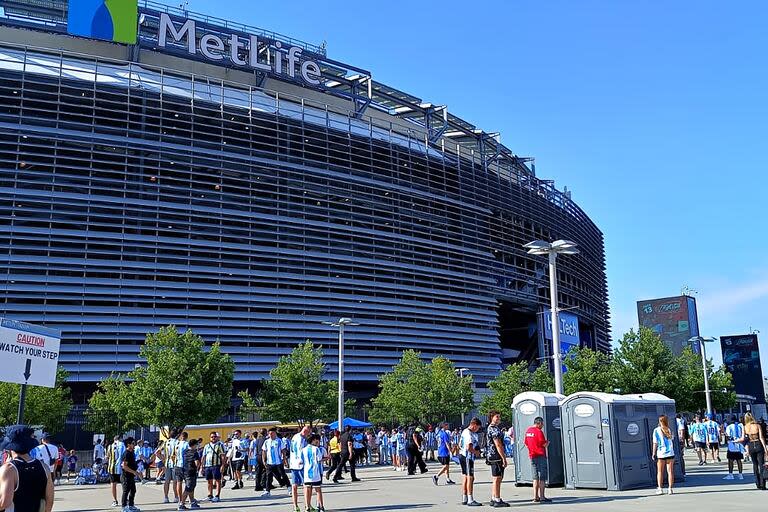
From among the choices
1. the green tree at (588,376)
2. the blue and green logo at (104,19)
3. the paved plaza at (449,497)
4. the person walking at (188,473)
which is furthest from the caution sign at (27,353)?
the blue and green logo at (104,19)

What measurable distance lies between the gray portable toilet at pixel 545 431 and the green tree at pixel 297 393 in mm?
18988

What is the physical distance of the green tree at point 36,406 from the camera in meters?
32.6

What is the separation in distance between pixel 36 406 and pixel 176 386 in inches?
→ 303

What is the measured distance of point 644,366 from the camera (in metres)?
33.9

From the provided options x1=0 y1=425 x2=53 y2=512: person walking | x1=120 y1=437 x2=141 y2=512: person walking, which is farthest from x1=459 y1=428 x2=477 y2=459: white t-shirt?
x1=0 y1=425 x2=53 y2=512: person walking

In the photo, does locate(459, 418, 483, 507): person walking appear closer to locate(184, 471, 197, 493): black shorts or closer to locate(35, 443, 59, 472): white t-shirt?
locate(184, 471, 197, 493): black shorts

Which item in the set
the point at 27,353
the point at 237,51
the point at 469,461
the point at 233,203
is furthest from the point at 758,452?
the point at 237,51

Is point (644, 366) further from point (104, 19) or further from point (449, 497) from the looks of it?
point (104, 19)

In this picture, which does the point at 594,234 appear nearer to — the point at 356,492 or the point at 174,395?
the point at 174,395

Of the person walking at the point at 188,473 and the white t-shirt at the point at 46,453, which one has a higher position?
the white t-shirt at the point at 46,453

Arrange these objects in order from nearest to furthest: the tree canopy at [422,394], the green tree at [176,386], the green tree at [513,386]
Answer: the green tree at [176,386] < the tree canopy at [422,394] < the green tree at [513,386]

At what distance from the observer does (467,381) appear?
137 ft

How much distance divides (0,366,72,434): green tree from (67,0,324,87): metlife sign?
21248 mm

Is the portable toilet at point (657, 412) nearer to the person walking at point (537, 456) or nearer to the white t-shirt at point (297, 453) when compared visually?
the person walking at point (537, 456)
